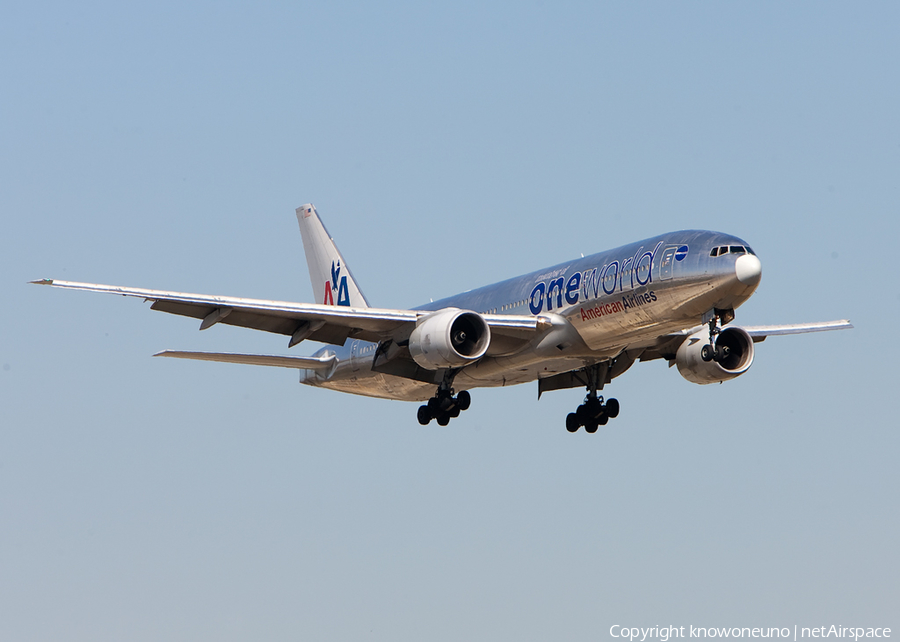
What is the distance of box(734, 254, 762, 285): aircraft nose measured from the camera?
32125 mm

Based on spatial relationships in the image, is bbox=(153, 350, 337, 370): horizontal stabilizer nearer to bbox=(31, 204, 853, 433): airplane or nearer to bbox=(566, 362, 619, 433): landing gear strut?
bbox=(31, 204, 853, 433): airplane

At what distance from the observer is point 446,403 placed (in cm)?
3900

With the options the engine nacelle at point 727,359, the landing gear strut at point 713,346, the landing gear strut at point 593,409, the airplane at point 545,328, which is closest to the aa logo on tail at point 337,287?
the airplane at point 545,328

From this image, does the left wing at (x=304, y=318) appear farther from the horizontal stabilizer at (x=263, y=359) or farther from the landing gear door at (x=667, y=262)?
the landing gear door at (x=667, y=262)

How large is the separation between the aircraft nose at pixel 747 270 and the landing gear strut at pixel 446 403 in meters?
10.4

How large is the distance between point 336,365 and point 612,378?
9.31 m

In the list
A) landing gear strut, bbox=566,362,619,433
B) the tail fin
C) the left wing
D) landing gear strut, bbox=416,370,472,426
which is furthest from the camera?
the tail fin

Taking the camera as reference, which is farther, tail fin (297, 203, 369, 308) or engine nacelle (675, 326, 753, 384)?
tail fin (297, 203, 369, 308)

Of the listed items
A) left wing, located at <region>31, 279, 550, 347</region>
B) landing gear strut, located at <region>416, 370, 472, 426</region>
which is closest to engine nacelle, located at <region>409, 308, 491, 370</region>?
left wing, located at <region>31, 279, 550, 347</region>

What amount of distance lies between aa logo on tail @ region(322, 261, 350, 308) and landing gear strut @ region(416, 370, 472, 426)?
9355 mm

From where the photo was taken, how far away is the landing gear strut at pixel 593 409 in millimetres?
40688

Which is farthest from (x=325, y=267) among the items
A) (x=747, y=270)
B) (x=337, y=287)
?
(x=747, y=270)

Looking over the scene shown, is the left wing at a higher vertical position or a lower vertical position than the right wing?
lower

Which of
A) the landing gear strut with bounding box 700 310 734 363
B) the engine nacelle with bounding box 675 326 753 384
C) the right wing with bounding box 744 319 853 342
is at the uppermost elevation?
the right wing with bounding box 744 319 853 342
